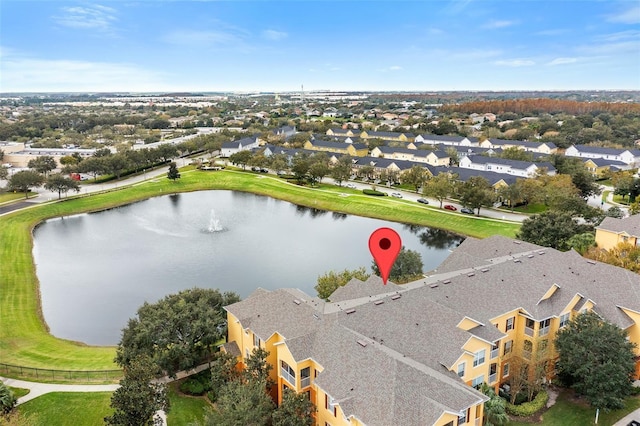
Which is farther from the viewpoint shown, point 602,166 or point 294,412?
point 602,166

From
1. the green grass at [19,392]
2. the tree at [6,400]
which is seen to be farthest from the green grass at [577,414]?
the green grass at [19,392]

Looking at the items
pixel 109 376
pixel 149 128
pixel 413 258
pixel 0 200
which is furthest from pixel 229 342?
pixel 149 128

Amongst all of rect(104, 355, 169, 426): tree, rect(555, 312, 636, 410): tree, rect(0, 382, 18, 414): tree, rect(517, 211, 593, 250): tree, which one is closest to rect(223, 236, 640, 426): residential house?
rect(555, 312, 636, 410): tree

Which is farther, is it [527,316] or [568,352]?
[527,316]

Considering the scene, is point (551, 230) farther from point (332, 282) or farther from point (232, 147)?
point (232, 147)

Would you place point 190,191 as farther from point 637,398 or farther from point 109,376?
point 637,398

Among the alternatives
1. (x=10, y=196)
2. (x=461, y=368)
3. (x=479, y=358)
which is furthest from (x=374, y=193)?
(x=10, y=196)

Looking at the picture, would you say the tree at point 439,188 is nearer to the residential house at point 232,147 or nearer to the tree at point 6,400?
the residential house at point 232,147
